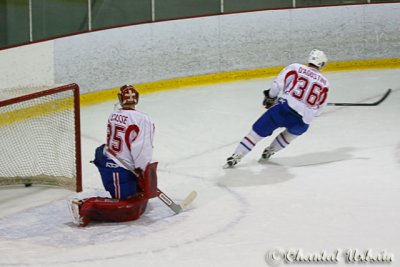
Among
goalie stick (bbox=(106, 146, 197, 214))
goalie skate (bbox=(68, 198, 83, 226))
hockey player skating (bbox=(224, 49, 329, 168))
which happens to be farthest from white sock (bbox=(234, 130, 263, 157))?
goalie skate (bbox=(68, 198, 83, 226))

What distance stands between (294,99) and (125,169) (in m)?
1.51

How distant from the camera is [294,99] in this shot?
19.5 feet

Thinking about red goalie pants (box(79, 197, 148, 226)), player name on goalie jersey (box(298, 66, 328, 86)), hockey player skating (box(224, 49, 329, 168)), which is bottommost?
red goalie pants (box(79, 197, 148, 226))

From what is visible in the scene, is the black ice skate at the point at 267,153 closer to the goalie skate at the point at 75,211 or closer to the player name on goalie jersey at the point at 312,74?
the player name on goalie jersey at the point at 312,74

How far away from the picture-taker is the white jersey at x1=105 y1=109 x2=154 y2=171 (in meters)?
4.83

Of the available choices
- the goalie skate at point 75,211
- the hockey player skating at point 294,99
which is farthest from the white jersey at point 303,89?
the goalie skate at point 75,211

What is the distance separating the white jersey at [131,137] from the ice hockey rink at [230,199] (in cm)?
35

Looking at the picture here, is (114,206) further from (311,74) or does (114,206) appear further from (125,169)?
(311,74)

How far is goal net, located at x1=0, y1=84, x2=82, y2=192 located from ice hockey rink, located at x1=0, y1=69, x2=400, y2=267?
0.32 ft

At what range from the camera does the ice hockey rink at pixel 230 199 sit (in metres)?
4.40

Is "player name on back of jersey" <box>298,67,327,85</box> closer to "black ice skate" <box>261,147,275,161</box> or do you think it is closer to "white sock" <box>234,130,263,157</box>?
"white sock" <box>234,130,263,157</box>

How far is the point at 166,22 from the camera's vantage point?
8.61 metres

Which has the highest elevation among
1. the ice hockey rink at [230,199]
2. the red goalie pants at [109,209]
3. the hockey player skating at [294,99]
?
the hockey player skating at [294,99]

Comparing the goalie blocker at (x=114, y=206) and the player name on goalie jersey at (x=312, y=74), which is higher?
the player name on goalie jersey at (x=312, y=74)
